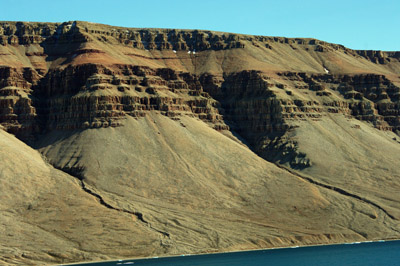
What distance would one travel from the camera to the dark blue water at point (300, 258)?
139 m

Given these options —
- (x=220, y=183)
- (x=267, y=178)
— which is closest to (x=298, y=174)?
(x=267, y=178)

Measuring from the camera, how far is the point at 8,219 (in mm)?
155750

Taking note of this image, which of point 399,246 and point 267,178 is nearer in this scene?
point 399,246

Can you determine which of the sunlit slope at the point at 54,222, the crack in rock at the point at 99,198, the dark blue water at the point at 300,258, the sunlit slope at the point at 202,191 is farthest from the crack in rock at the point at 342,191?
the sunlit slope at the point at 54,222

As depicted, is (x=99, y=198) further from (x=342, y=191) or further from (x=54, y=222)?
(x=342, y=191)

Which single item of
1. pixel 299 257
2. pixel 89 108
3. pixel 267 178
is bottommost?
pixel 299 257

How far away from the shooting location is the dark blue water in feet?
457

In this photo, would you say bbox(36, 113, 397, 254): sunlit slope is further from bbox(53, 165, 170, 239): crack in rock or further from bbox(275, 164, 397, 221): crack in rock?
bbox(275, 164, 397, 221): crack in rock

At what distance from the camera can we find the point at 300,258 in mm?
145625

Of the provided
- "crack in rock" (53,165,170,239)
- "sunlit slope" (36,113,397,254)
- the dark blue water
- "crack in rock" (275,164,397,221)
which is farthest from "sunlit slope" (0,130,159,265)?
"crack in rock" (275,164,397,221)

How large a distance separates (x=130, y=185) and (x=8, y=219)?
101 ft

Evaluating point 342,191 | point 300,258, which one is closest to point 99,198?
point 300,258

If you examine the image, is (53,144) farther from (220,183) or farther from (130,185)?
(220,183)

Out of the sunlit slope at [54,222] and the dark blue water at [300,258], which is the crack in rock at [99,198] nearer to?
the sunlit slope at [54,222]
